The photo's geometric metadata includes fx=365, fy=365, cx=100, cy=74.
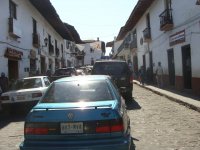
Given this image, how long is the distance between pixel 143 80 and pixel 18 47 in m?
10.2

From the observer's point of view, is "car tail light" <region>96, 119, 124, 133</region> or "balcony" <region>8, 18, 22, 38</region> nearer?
"car tail light" <region>96, 119, 124, 133</region>

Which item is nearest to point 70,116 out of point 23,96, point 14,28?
point 23,96

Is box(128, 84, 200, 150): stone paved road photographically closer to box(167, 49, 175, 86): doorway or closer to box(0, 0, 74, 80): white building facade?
box(0, 0, 74, 80): white building facade

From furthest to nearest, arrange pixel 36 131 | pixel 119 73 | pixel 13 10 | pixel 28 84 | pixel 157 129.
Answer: pixel 13 10 → pixel 119 73 → pixel 28 84 → pixel 157 129 → pixel 36 131

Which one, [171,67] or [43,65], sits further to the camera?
[43,65]

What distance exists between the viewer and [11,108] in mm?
12352

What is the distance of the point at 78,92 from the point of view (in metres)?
6.26

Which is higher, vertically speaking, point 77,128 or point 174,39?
point 174,39

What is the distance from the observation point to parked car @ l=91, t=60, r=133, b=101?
1483 centimetres

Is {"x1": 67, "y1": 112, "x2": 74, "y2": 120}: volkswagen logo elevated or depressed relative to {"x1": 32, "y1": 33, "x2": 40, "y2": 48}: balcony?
depressed

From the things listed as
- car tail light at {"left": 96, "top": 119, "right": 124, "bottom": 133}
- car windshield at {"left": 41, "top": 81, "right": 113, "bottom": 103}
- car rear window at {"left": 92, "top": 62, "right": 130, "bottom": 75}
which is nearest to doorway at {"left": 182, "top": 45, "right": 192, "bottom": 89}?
car rear window at {"left": 92, "top": 62, "right": 130, "bottom": 75}

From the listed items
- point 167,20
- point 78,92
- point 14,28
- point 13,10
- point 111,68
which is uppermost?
point 13,10

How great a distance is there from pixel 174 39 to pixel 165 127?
433 inches

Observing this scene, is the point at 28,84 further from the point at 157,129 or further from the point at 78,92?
the point at 78,92
